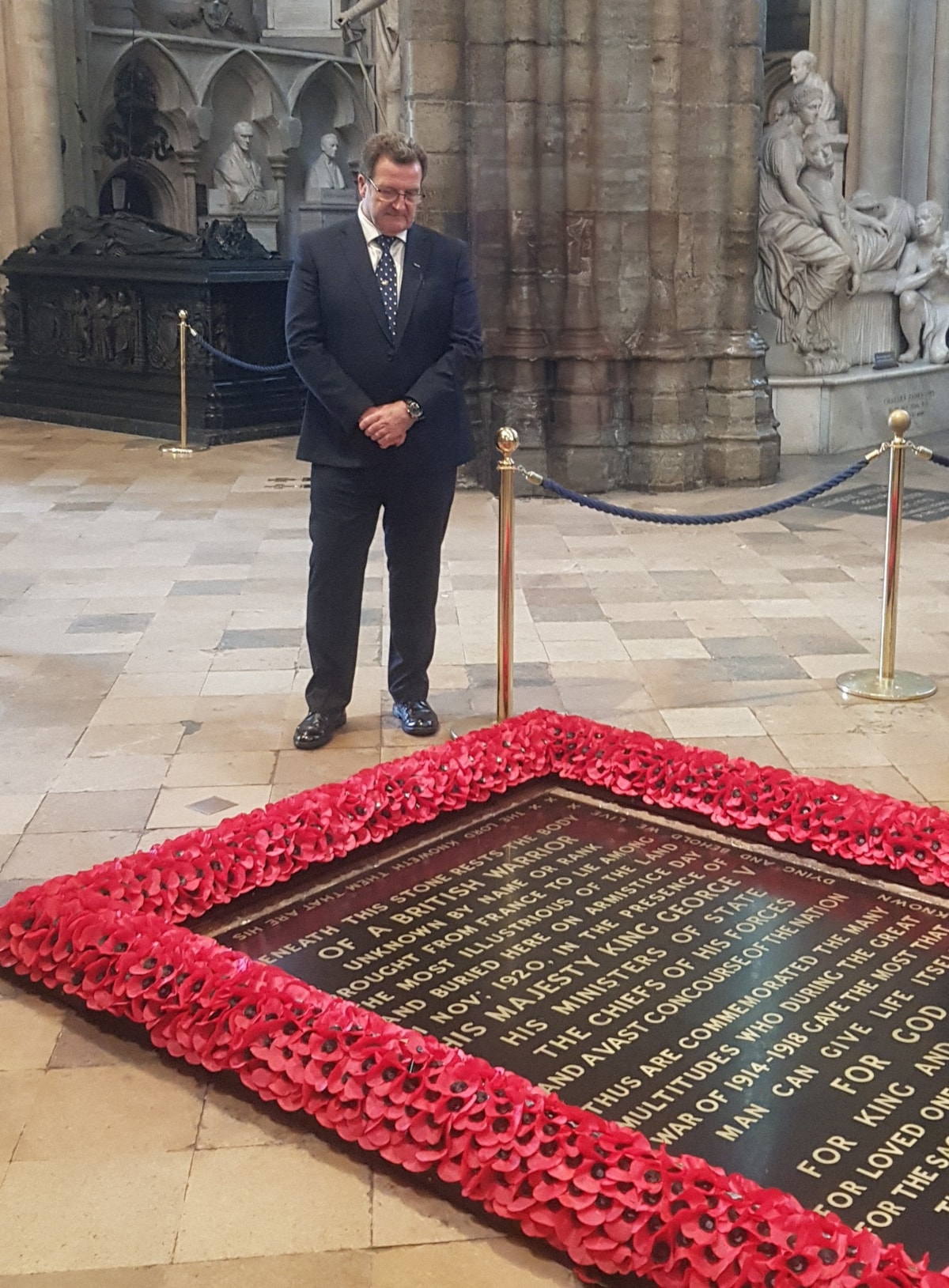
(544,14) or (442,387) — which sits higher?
(544,14)

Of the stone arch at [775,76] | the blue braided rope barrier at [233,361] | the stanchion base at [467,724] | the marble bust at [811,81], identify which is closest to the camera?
the stanchion base at [467,724]

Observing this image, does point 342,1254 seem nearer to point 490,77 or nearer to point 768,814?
point 768,814

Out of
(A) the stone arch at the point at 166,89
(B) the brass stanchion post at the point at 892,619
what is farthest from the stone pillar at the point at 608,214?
(A) the stone arch at the point at 166,89

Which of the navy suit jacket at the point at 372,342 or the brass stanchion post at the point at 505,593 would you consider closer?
the navy suit jacket at the point at 372,342

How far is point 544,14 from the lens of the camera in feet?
32.9

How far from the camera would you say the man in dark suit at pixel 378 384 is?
5.17m

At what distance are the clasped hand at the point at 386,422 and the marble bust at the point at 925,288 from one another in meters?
8.89

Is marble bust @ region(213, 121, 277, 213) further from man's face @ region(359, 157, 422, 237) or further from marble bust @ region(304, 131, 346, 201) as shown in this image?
man's face @ region(359, 157, 422, 237)

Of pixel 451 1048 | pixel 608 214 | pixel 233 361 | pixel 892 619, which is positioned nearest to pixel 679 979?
pixel 451 1048

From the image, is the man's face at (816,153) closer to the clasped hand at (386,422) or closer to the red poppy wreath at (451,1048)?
the clasped hand at (386,422)

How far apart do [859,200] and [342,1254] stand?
11680 millimetres

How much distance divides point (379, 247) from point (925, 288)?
29.6ft

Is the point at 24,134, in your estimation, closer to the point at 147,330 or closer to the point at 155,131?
the point at 147,330

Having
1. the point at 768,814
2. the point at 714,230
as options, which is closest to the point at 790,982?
the point at 768,814
